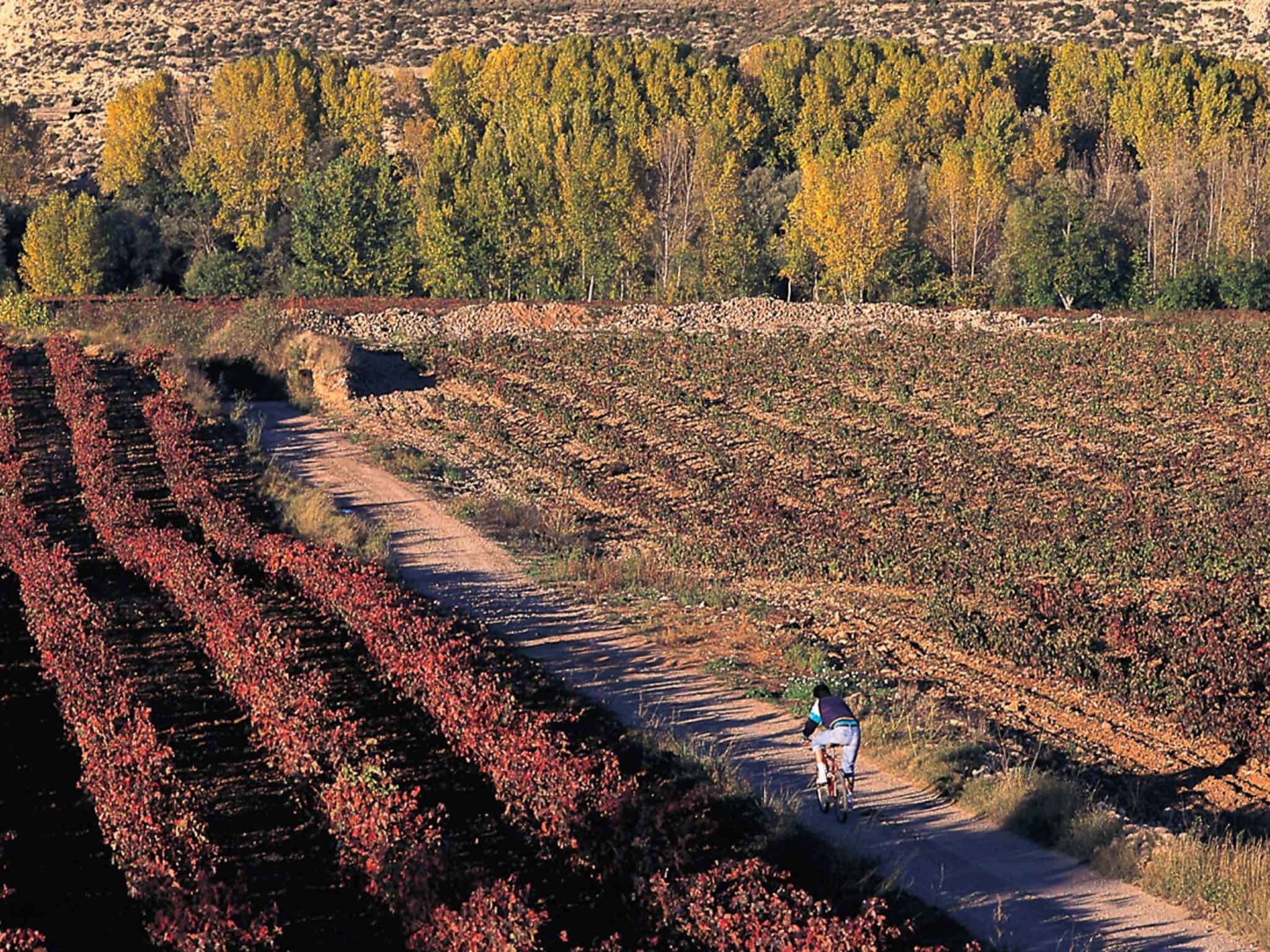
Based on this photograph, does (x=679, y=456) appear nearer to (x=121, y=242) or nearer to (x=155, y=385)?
(x=155, y=385)

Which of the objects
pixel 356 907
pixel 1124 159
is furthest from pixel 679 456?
pixel 1124 159

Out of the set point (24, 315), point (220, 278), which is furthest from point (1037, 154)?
point (24, 315)

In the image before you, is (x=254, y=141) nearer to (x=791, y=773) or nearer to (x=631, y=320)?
(x=631, y=320)

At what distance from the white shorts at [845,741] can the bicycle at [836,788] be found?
0.20 ft

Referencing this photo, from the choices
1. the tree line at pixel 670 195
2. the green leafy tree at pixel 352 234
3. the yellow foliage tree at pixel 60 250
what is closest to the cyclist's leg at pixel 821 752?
the tree line at pixel 670 195

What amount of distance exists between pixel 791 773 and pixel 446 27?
379 feet

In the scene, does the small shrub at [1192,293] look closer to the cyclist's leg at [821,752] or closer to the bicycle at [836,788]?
the bicycle at [836,788]

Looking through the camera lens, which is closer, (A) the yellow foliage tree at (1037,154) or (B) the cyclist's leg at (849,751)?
(B) the cyclist's leg at (849,751)

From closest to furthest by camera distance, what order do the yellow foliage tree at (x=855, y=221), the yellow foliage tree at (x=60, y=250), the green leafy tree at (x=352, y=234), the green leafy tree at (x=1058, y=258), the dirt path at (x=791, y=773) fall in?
the dirt path at (x=791, y=773) → the green leafy tree at (x=1058, y=258) → the yellow foliage tree at (x=60, y=250) → the yellow foliage tree at (x=855, y=221) → the green leafy tree at (x=352, y=234)

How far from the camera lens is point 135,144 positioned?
83.5 meters

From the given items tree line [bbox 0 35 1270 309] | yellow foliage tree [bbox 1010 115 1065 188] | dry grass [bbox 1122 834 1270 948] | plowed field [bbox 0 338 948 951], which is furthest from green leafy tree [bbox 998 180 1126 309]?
dry grass [bbox 1122 834 1270 948]

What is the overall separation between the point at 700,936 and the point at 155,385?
93.3ft

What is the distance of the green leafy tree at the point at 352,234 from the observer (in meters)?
67.1

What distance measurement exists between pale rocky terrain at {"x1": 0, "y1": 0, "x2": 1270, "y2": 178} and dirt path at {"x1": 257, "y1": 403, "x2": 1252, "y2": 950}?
3692 inches
